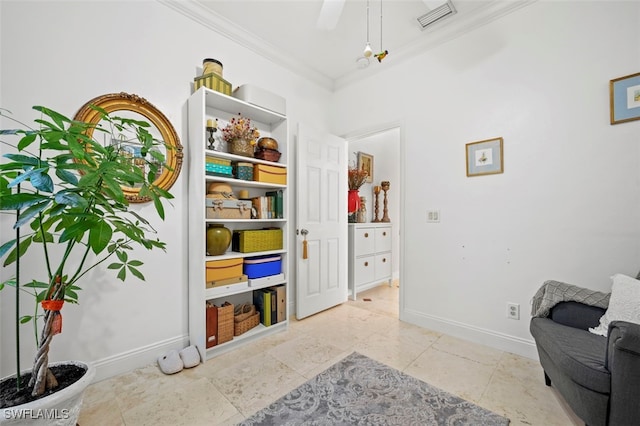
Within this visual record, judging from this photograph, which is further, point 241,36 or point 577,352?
point 241,36

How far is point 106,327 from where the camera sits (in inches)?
71.6

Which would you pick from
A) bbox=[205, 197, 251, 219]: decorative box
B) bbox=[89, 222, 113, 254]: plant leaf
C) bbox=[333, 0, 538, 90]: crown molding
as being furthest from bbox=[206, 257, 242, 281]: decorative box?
bbox=[333, 0, 538, 90]: crown molding

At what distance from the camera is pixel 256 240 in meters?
2.42

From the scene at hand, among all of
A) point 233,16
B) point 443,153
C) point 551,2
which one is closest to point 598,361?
point 443,153

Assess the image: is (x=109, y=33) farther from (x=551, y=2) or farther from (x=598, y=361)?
(x=598, y=361)

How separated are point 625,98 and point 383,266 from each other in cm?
298

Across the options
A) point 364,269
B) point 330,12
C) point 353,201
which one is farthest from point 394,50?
point 364,269

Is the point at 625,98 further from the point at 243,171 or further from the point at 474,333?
the point at 243,171

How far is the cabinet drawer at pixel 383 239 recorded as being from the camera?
3.93 m

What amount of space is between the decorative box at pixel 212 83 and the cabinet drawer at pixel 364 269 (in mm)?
2500

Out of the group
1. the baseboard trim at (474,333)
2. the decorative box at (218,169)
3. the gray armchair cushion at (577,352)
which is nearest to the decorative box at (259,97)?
the decorative box at (218,169)

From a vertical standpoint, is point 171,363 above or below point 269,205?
below

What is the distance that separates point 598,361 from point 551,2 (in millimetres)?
2426

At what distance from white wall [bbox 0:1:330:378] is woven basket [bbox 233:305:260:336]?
0.41m
